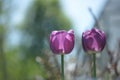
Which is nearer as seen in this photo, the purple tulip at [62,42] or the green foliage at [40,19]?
the purple tulip at [62,42]

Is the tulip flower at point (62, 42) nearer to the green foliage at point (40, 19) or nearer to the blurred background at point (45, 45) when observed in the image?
the blurred background at point (45, 45)

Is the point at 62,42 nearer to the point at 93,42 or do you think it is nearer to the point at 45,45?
the point at 93,42

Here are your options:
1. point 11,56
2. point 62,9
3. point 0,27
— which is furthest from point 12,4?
point 62,9

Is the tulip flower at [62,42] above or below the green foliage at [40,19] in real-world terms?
above

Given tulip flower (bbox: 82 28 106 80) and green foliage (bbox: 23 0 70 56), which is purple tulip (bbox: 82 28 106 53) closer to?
tulip flower (bbox: 82 28 106 80)

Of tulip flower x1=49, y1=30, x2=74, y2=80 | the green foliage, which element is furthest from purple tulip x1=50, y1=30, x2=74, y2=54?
the green foliage

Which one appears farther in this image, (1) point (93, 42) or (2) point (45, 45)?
(2) point (45, 45)

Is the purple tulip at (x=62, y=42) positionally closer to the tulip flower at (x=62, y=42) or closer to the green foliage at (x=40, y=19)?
the tulip flower at (x=62, y=42)

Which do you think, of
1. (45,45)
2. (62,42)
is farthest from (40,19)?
(62,42)

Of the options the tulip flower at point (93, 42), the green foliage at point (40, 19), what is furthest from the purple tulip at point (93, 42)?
the green foliage at point (40, 19)
